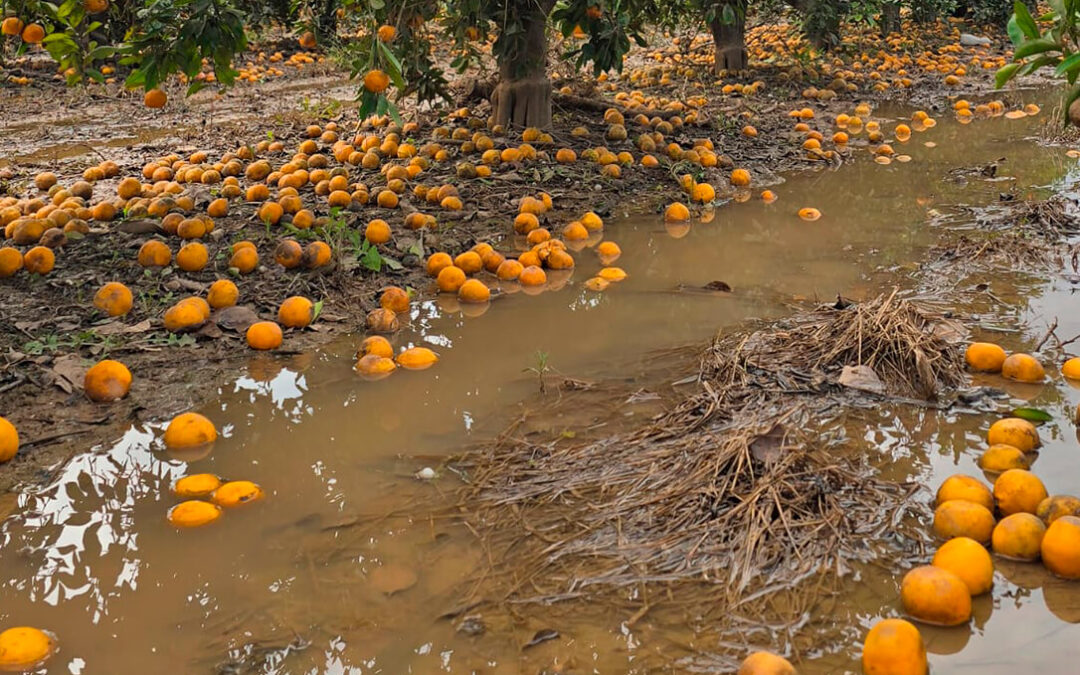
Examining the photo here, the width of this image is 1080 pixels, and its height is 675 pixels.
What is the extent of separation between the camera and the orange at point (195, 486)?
3014mm

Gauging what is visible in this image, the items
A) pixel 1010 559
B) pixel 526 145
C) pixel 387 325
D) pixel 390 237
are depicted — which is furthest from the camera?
pixel 526 145

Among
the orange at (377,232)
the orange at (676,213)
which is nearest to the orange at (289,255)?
the orange at (377,232)

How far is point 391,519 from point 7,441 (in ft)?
5.06

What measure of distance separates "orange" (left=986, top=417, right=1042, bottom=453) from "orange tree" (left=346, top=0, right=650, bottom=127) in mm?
4007

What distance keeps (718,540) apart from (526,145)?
17.0ft

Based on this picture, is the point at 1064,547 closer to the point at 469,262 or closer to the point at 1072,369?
the point at 1072,369

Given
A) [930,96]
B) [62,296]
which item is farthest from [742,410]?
[930,96]

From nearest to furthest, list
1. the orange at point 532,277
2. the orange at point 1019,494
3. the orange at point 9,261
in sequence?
the orange at point 1019,494
the orange at point 9,261
the orange at point 532,277

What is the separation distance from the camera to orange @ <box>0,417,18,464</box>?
3.17 meters

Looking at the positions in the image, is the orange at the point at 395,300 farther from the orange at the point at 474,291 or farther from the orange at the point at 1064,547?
the orange at the point at 1064,547

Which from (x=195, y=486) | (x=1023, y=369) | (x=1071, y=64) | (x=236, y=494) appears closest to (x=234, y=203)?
(x=195, y=486)

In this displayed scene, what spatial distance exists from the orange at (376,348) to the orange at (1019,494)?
2574 mm

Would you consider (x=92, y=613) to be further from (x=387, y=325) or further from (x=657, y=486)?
(x=387, y=325)

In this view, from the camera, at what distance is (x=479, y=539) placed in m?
2.70
